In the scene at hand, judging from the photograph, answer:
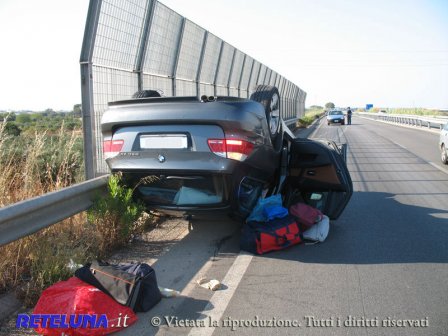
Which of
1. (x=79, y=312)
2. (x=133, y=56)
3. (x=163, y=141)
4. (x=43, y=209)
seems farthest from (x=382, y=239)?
(x=133, y=56)

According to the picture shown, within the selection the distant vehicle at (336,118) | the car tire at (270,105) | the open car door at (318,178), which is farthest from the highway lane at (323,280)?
the distant vehicle at (336,118)

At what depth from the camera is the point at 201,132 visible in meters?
4.40

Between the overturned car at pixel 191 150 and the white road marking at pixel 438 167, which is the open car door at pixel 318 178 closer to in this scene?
the overturned car at pixel 191 150

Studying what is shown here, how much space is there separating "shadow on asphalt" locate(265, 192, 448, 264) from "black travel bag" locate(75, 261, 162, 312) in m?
1.65

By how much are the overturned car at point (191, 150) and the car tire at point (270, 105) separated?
0.28 m

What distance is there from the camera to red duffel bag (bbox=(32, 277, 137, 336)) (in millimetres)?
2918

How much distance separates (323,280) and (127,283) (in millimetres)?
1810

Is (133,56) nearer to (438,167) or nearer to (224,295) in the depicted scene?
(224,295)

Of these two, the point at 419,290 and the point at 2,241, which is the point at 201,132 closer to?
the point at 2,241

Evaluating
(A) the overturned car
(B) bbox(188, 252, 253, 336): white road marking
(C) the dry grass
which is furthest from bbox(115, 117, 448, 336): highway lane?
(A) the overturned car

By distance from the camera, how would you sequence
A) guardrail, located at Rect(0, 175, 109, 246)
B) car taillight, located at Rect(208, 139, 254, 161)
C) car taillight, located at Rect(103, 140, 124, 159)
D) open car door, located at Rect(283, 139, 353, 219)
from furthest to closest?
open car door, located at Rect(283, 139, 353, 219)
car taillight, located at Rect(103, 140, 124, 159)
car taillight, located at Rect(208, 139, 254, 161)
guardrail, located at Rect(0, 175, 109, 246)

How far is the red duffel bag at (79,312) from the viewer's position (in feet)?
9.57

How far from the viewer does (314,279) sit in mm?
4047

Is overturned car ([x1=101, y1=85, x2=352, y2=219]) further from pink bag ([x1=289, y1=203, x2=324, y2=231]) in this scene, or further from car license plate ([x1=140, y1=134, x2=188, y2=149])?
pink bag ([x1=289, y1=203, x2=324, y2=231])
